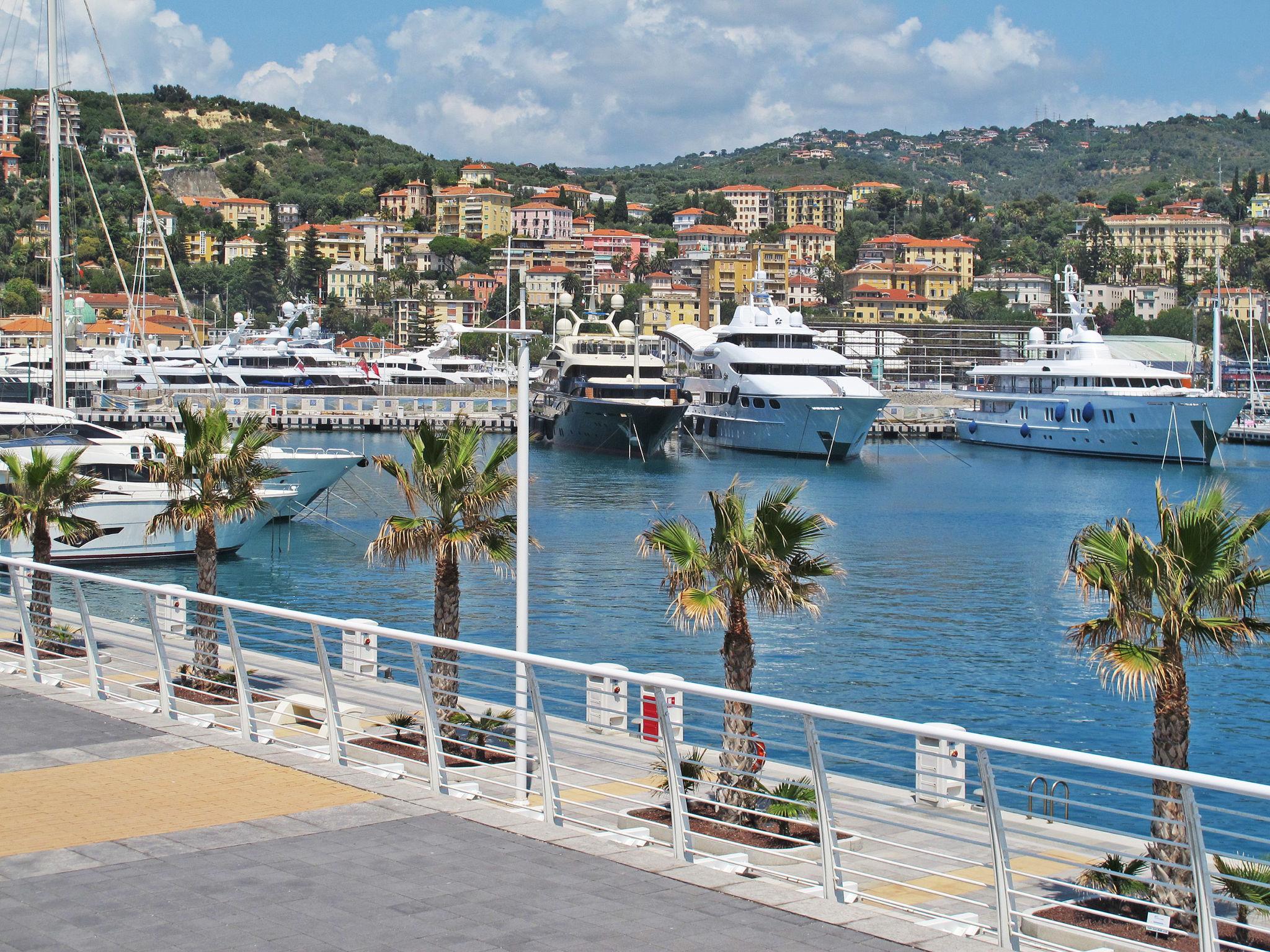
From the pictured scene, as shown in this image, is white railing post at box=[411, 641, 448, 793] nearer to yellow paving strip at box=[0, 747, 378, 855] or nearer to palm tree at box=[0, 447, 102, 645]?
yellow paving strip at box=[0, 747, 378, 855]

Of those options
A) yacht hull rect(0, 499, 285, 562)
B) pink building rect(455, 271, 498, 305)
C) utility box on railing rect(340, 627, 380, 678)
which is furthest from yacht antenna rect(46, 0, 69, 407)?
pink building rect(455, 271, 498, 305)

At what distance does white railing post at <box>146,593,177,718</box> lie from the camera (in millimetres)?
11891

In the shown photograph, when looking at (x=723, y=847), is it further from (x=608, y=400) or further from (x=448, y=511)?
(x=608, y=400)

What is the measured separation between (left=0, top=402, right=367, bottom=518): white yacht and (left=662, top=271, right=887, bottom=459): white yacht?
3312 cm

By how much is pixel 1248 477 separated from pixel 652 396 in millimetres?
27614

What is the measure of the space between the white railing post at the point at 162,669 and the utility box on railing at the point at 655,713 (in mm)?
3683

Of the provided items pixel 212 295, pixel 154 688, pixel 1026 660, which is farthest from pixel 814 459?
pixel 212 295

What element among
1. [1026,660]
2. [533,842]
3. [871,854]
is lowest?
[1026,660]

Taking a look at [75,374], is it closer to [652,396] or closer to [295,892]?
[652,396]

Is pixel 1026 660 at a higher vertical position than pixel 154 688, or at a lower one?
lower

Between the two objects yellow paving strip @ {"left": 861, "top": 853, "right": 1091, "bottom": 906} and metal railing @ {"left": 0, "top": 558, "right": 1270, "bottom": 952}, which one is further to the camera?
yellow paving strip @ {"left": 861, "top": 853, "right": 1091, "bottom": 906}

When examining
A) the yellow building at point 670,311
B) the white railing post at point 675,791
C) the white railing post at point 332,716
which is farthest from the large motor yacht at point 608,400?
the yellow building at point 670,311

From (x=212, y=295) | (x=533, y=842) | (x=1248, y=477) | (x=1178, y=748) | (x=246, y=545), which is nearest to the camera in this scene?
(x=533, y=842)

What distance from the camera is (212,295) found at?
18138cm
